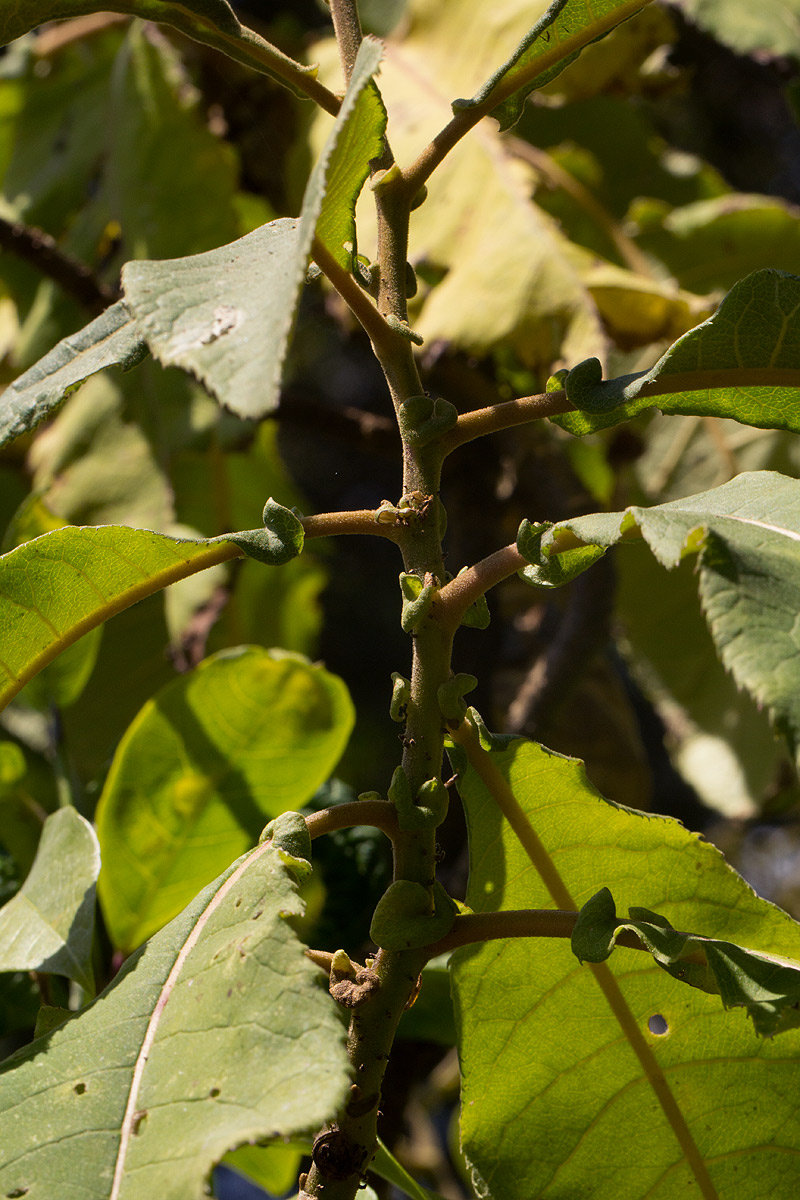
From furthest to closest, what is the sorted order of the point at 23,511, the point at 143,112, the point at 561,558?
the point at 143,112 < the point at 23,511 < the point at 561,558

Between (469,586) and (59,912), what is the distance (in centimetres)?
35

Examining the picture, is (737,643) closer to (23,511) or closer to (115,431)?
(23,511)

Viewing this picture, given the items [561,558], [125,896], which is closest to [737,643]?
[561,558]

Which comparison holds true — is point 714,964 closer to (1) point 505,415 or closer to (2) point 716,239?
(1) point 505,415

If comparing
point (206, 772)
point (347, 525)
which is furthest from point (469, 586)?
point (206, 772)

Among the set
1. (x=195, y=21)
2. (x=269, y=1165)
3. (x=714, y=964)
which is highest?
(x=195, y=21)

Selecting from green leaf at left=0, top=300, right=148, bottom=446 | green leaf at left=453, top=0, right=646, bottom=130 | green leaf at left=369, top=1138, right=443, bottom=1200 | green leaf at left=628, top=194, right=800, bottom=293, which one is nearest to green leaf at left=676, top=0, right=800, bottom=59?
green leaf at left=628, top=194, right=800, bottom=293

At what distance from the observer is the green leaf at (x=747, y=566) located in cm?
36

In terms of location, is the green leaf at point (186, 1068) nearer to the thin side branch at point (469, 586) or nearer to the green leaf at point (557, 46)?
the thin side branch at point (469, 586)

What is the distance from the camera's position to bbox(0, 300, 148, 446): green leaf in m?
0.50

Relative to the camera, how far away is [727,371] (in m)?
0.51

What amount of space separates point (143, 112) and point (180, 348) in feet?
3.65

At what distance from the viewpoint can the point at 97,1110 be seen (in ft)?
1.36

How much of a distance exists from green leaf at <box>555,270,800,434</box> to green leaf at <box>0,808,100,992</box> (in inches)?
16.1
